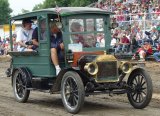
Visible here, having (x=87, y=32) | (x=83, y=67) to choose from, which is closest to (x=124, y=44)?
(x=87, y=32)

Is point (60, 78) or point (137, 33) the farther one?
point (137, 33)

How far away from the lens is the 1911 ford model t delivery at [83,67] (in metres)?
9.30

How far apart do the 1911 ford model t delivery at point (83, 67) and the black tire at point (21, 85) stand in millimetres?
97

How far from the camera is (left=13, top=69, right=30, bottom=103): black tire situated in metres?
10.9

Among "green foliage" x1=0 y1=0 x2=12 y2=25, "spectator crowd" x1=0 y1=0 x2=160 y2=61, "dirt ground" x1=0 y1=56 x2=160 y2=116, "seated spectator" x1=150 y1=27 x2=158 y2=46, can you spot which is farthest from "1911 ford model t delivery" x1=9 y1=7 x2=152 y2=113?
"green foliage" x1=0 y1=0 x2=12 y2=25

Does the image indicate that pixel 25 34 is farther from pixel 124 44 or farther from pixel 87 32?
pixel 124 44

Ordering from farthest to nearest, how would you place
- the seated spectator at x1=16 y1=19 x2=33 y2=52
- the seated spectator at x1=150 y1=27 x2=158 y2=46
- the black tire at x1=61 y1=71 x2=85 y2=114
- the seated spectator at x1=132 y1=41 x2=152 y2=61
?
the seated spectator at x1=150 y1=27 x2=158 y2=46 < the seated spectator at x1=132 y1=41 x2=152 y2=61 < the seated spectator at x1=16 y1=19 x2=33 y2=52 < the black tire at x1=61 y1=71 x2=85 y2=114

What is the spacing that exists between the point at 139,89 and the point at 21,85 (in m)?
3.00

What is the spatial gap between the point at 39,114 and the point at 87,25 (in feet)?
7.33

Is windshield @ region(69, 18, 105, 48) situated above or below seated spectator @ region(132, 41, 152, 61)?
above

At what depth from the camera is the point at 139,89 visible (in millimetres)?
9711

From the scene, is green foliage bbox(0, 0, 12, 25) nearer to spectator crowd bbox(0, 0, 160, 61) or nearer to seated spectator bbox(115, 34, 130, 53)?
spectator crowd bbox(0, 0, 160, 61)

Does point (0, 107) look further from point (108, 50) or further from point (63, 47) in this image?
point (108, 50)

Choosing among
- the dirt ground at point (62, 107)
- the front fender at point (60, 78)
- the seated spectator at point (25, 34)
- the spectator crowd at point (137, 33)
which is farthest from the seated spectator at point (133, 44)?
the front fender at point (60, 78)
